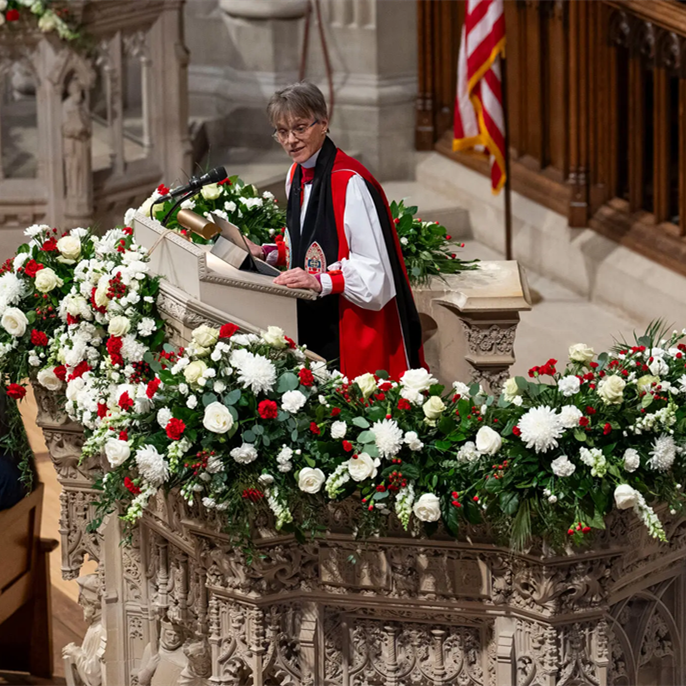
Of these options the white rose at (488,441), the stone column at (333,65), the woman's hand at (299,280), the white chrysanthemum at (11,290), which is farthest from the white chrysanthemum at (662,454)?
the stone column at (333,65)

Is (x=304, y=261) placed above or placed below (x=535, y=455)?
above

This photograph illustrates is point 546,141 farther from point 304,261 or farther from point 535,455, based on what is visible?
point 535,455

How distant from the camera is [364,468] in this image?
4129mm

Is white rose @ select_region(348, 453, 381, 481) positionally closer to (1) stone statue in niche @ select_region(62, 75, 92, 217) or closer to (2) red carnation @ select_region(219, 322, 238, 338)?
(2) red carnation @ select_region(219, 322, 238, 338)

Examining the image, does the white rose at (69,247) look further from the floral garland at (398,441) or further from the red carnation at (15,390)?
the floral garland at (398,441)

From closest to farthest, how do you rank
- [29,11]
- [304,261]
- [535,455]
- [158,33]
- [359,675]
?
[535,455] → [359,675] → [304,261] → [29,11] → [158,33]

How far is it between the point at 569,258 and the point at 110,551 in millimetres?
4322

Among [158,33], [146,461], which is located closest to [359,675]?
[146,461]

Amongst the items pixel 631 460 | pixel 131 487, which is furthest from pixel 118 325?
pixel 631 460

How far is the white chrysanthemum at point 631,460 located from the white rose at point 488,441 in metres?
0.30

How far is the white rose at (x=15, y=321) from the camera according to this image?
16.5 feet

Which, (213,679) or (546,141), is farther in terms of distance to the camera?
(546,141)

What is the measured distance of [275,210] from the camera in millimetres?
5781

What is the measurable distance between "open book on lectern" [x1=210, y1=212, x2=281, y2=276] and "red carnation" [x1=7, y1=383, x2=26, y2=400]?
71cm
